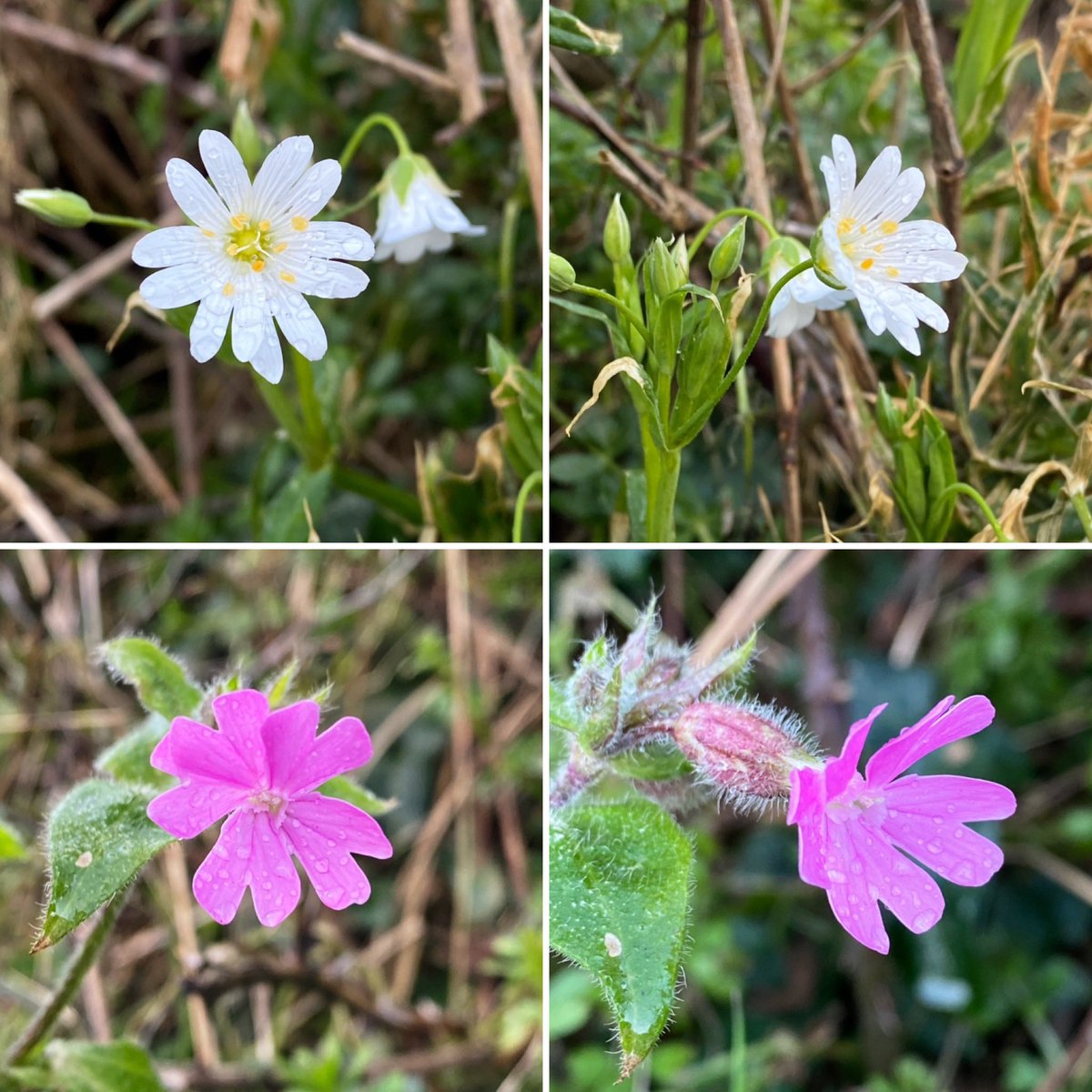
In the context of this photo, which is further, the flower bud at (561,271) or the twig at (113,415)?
the twig at (113,415)

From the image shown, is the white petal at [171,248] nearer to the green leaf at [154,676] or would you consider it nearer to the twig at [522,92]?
the green leaf at [154,676]

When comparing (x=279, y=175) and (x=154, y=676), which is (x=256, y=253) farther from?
(x=154, y=676)

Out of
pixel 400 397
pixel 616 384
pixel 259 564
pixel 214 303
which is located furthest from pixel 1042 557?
pixel 214 303

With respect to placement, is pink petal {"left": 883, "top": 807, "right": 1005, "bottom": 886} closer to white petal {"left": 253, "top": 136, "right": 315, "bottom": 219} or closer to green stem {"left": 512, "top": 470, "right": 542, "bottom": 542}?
green stem {"left": 512, "top": 470, "right": 542, "bottom": 542}

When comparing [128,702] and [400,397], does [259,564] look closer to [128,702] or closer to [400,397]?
[128,702]

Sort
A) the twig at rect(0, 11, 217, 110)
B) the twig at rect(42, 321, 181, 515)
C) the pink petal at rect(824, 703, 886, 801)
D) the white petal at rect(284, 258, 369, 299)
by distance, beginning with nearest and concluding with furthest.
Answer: the pink petal at rect(824, 703, 886, 801), the white petal at rect(284, 258, 369, 299), the twig at rect(42, 321, 181, 515), the twig at rect(0, 11, 217, 110)

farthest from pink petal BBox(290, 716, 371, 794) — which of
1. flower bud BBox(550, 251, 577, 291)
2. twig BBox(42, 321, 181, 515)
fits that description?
twig BBox(42, 321, 181, 515)

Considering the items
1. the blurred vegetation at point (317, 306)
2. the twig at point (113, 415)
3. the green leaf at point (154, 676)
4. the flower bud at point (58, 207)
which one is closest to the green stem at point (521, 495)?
the blurred vegetation at point (317, 306)

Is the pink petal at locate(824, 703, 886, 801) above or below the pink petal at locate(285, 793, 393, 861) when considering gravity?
above
